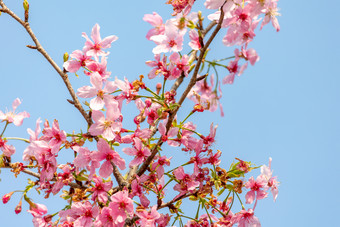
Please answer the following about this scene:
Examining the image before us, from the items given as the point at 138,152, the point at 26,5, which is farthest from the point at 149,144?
A: the point at 26,5

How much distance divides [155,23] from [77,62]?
0.48 meters

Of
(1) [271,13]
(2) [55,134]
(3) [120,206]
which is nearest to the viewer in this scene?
(1) [271,13]

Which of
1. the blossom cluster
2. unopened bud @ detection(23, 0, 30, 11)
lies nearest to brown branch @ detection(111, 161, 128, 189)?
the blossom cluster

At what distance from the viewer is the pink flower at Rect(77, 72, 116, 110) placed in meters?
2.27

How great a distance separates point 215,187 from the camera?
241 centimetres

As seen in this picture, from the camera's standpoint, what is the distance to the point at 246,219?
2.45 m

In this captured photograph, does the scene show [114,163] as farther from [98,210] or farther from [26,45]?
[26,45]

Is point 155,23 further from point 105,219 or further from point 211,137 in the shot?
point 105,219

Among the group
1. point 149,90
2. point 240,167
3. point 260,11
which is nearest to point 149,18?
point 149,90

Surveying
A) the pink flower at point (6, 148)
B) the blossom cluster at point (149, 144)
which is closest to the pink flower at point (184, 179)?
the blossom cluster at point (149, 144)

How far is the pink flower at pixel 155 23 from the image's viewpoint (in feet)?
7.95

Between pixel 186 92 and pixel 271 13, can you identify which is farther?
pixel 186 92

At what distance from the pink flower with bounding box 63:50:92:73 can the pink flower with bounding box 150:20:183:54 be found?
393 mm

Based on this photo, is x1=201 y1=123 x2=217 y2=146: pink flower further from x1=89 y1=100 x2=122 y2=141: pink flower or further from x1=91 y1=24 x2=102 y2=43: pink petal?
x1=91 y1=24 x2=102 y2=43: pink petal
